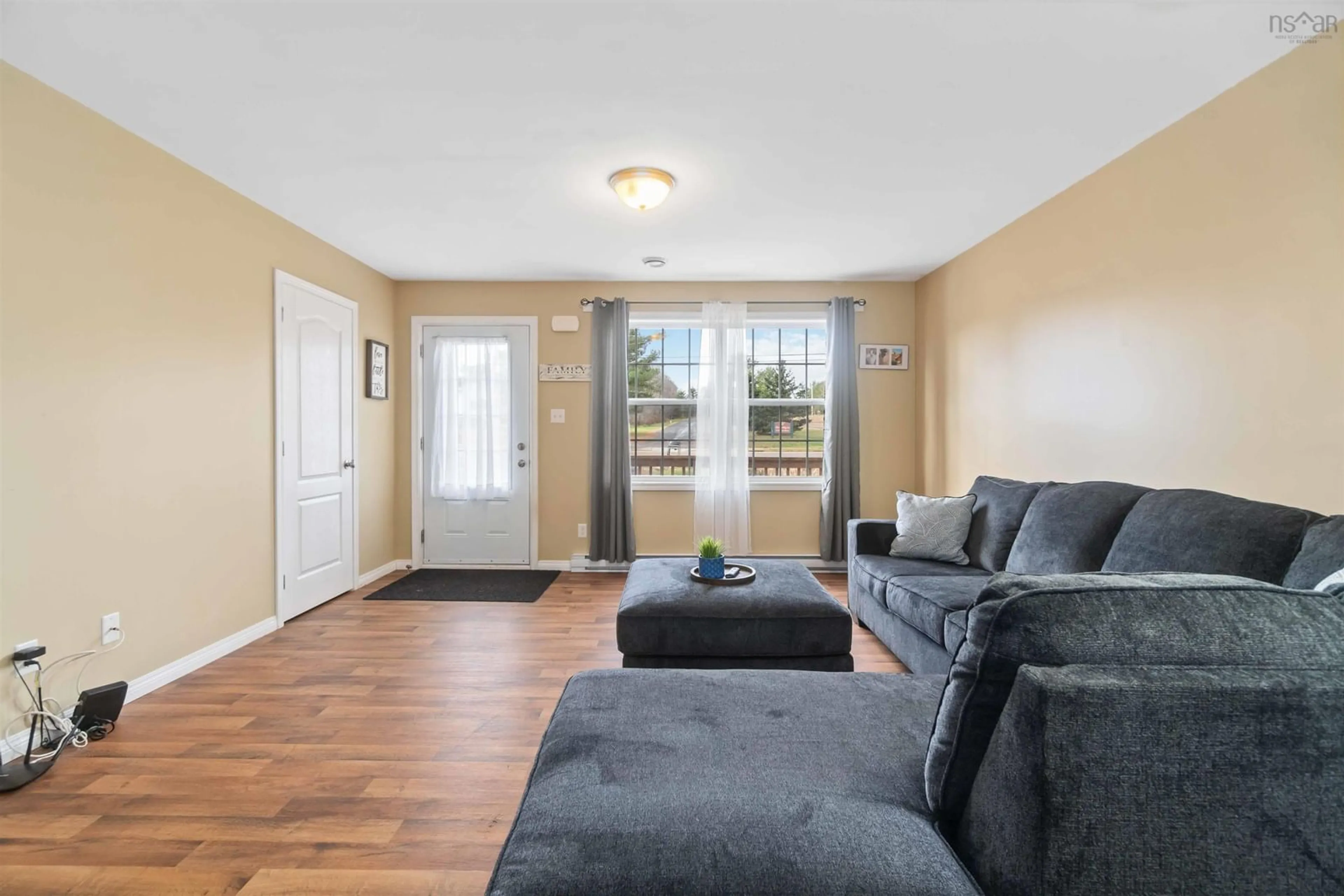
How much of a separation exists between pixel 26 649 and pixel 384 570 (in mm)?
2589

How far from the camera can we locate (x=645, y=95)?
2.13 meters

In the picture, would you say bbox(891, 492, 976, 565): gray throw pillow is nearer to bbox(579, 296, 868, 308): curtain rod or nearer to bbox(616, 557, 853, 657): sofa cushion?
bbox(616, 557, 853, 657): sofa cushion

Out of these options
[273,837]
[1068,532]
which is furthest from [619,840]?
[1068,532]

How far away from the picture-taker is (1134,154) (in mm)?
2480

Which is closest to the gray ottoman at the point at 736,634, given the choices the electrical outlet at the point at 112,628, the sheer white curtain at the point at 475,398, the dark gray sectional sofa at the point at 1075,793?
the dark gray sectional sofa at the point at 1075,793

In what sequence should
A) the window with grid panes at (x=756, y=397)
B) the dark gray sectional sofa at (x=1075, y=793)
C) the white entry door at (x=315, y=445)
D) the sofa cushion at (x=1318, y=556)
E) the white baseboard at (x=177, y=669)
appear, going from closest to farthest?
the dark gray sectional sofa at (x=1075, y=793) → the sofa cushion at (x=1318, y=556) → the white baseboard at (x=177, y=669) → the white entry door at (x=315, y=445) → the window with grid panes at (x=756, y=397)

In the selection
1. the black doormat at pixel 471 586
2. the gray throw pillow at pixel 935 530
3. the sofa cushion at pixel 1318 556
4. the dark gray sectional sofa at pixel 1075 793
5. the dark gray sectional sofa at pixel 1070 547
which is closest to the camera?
the dark gray sectional sofa at pixel 1075 793

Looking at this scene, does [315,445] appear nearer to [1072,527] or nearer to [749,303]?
[749,303]

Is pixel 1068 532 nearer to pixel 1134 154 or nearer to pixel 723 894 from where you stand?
pixel 1134 154

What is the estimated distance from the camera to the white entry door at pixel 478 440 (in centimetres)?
477

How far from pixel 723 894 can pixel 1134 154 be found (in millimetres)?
3226

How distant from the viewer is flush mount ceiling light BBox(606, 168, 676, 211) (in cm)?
271

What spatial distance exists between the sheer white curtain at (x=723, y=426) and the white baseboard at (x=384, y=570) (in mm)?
2534

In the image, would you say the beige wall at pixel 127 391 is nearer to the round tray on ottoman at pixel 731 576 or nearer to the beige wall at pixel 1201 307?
the round tray on ottoman at pixel 731 576
